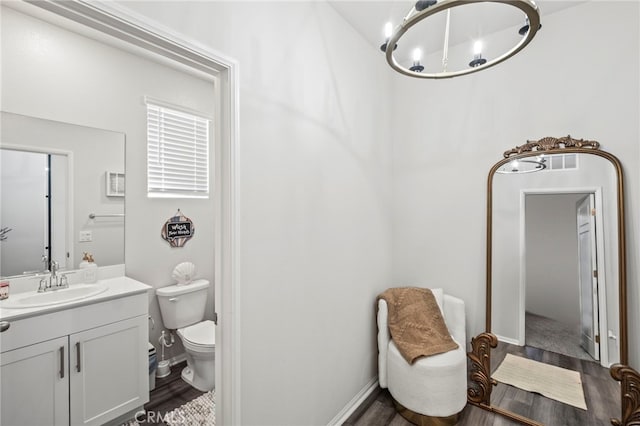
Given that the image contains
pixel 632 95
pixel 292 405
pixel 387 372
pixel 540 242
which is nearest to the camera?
pixel 292 405

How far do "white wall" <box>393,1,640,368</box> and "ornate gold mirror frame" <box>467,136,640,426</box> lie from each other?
61 millimetres

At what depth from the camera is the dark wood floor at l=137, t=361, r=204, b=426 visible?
206 cm

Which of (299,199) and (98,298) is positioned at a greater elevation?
(299,199)

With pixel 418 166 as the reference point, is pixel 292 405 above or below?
below

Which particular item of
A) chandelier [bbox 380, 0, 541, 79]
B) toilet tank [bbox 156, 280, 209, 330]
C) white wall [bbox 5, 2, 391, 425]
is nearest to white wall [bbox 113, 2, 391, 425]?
white wall [bbox 5, 2, 391, 425]

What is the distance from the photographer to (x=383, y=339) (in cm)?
223

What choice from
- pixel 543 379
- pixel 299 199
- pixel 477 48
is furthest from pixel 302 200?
pixel 543 379

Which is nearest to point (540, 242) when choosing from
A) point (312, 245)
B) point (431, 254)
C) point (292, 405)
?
point (431, 254)

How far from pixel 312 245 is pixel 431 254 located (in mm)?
1280

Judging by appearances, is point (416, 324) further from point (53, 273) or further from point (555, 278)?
point (53, 273)

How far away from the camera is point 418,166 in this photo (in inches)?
103

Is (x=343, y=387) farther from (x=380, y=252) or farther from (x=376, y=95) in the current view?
(x=376, y=95)

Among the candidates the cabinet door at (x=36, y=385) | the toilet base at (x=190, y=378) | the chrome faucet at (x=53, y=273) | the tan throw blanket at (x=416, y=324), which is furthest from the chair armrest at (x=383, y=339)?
the chrome faucet at (x=53, y=273)
